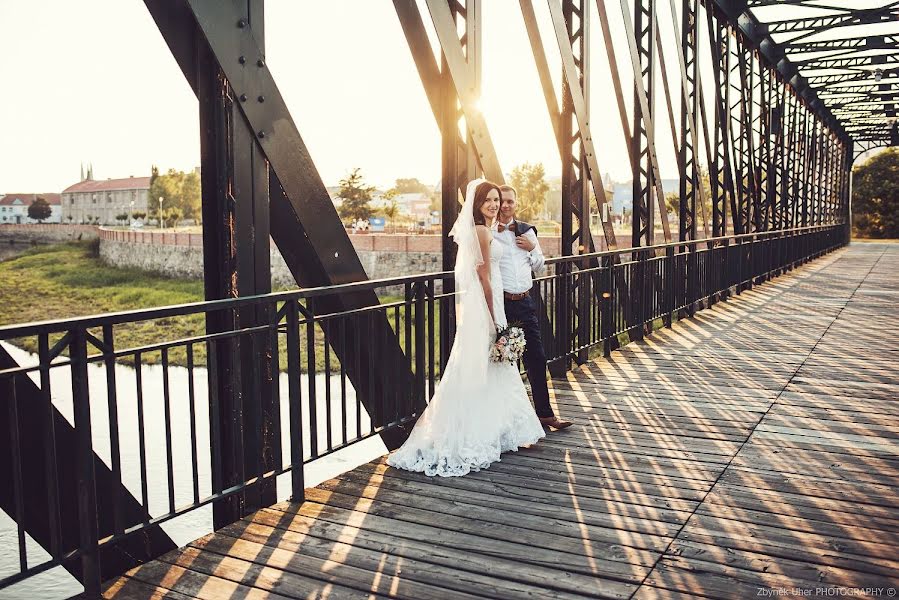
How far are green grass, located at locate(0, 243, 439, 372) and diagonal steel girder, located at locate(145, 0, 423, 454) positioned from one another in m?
22.8

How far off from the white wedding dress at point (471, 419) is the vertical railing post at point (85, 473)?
1878mm

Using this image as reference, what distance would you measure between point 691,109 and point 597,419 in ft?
29.9

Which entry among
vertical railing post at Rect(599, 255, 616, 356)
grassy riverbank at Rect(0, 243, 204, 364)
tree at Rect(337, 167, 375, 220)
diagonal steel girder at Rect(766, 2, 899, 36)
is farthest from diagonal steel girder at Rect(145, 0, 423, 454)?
tree at Rect(337, 167, 375, 220)

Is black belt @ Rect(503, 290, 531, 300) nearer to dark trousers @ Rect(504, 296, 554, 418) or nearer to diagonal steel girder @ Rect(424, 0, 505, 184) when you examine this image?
dark trousers @ Rect(504, 296, 554, 418)

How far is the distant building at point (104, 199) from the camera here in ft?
422

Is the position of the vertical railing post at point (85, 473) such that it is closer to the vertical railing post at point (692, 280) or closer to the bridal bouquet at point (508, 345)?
the bridal bouquet at point (508, 345)

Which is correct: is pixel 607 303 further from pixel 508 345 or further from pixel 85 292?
pixel 85 292

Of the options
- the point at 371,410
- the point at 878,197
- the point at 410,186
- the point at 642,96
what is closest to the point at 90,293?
the point at 642,96

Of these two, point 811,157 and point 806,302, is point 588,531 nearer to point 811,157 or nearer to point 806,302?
point 806,302

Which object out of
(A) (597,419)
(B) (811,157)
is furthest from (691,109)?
(B) (811,157)

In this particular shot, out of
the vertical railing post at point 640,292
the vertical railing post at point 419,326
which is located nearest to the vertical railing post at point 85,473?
the vertical railing post at point 419,326

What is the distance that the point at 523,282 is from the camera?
5520 millimetres

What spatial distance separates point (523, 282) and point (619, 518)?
79.6 inches

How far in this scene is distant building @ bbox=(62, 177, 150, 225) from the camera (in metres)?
129
